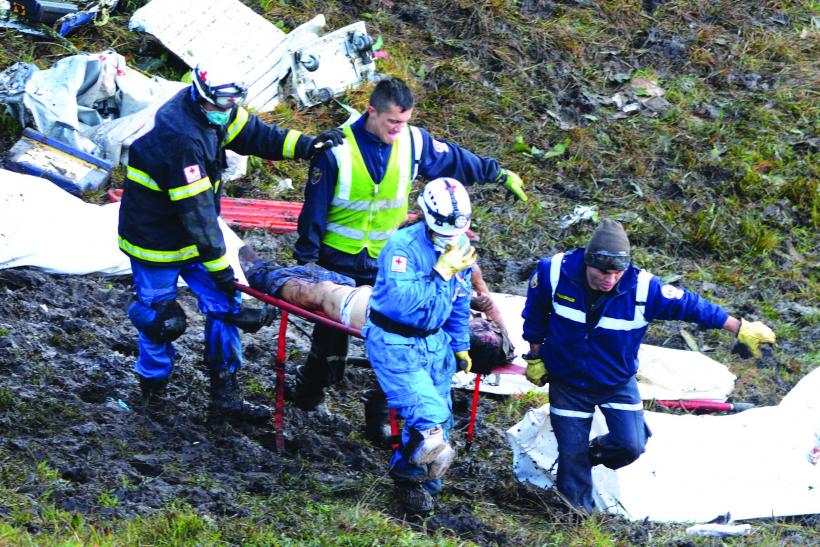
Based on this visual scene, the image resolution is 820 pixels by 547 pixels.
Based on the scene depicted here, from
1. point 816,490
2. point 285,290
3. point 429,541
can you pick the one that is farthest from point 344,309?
point 816,490

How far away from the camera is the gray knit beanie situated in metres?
4.88

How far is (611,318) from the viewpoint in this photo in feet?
16.8

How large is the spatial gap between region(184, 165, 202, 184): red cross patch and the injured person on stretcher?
0.62m

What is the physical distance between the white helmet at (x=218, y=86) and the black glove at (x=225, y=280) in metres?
0.81

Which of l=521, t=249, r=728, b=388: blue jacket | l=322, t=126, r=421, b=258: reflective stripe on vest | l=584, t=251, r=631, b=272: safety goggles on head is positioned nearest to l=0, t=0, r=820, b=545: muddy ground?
l=521, t=249, r=728, b=388: blue jacket

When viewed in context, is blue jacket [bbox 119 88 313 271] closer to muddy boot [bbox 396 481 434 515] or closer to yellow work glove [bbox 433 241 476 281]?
yellow work glove [bbox 433 241 476 281]

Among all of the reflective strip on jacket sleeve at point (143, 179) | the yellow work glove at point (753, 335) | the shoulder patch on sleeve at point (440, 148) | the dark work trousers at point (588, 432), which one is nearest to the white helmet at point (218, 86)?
the reflective strip on jacket sleeve at point (143, 179)

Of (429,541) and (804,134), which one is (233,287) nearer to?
(429,541)

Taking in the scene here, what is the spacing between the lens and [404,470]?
4.99 metres

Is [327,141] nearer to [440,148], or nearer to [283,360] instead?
[440,148]

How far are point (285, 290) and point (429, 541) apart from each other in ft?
4.79

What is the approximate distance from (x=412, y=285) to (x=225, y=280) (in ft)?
3.63

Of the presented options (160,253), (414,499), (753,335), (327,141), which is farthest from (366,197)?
(753,335)

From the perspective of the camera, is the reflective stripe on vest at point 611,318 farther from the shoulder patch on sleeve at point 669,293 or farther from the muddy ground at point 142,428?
the muddy ground at point 142,428
